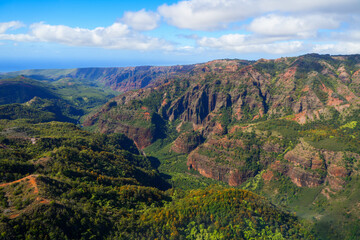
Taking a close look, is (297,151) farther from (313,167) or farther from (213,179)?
(213,179)

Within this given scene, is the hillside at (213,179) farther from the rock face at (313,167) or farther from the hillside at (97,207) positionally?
the rock face at (313,167)

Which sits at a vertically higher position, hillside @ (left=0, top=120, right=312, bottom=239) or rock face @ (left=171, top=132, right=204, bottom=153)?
hillside @ (left=0, top=120, right=312, bottom=239)

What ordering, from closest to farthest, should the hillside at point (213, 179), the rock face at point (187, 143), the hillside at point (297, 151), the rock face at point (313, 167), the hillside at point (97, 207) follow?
1. the hillside at point (97, 207)
2. the hillside at point (213, 179)
3. the hillside at point (297, 151)
4. the rock face at point (313, 167)
5. the rock face at point (187, 143)

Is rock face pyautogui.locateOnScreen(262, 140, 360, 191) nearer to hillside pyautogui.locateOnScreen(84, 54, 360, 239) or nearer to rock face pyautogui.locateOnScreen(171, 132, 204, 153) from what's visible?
hillside pyautogui.locateOnScreen(84, 54, 360, 239)

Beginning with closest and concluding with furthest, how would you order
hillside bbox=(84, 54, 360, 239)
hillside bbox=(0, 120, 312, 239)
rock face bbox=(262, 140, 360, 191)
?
hillside bbox=(0, 120, 312, 239), hillside bbox=(84, 54, 360, 239), rock face bbox=(262, 140, 360, 191)

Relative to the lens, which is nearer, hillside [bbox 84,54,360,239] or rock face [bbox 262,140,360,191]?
hillside [bbox 84,54,360,239]

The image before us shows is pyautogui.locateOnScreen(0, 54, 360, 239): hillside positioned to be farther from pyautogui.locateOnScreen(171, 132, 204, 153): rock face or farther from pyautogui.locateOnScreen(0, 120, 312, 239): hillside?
pyautogui.locateOnScreen(171, 132, 204, 153): rock face

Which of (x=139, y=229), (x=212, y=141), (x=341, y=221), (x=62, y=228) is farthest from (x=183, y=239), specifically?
(x=212, y=141)

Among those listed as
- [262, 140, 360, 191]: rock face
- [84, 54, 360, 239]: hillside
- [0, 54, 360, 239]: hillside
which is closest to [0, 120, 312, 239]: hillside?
[0, 54, 360, 239]: hillside

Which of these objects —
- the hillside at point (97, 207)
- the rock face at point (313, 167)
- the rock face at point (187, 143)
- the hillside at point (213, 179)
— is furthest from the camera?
the rock face at point (187, 143)

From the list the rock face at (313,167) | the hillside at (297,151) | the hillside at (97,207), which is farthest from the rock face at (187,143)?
the hillside at (97,207)

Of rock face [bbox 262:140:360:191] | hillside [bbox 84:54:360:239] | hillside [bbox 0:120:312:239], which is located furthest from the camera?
rock face [bbox 262:140:360:191]

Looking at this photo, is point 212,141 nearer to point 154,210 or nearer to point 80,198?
point 154,210
